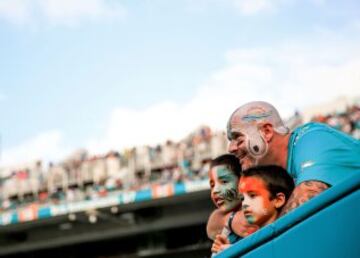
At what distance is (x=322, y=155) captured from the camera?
2.54 m

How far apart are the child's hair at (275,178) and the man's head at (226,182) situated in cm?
53

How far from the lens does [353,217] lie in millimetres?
1956

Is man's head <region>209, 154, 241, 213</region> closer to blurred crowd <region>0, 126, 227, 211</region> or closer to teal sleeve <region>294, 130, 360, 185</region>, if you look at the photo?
teal sleeve <region>294, 130, 360, 185</region>

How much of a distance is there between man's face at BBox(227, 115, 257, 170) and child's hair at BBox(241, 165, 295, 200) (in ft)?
0.64

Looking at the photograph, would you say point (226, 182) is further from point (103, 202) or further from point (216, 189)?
point (103, 202)

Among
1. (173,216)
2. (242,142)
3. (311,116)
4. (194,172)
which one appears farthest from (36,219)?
(242,142)

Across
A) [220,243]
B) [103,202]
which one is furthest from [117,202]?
[220,243]

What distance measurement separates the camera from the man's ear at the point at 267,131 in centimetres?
284

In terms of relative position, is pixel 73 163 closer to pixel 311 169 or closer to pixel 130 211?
pixel 130 211

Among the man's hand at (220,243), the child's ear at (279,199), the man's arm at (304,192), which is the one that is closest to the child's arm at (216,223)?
the man's hand at (220,243)

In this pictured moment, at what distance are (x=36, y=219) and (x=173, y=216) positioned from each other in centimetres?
408

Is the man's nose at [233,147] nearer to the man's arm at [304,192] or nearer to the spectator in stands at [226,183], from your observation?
the spectator in stands at [226,183]

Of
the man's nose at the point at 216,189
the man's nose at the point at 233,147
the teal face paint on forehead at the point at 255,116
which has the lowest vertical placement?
the man's nose at the point at 216,189

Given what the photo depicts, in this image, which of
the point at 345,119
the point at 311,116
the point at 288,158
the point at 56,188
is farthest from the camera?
the point at 56,188
